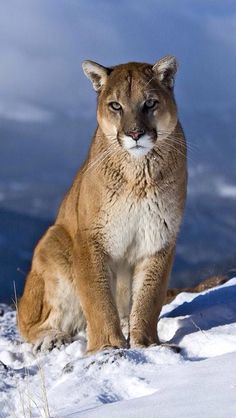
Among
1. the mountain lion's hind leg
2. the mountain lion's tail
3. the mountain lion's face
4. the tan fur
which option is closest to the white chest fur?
the tan fur

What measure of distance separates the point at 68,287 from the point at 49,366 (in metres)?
1.01

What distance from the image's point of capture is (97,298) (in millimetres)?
8062

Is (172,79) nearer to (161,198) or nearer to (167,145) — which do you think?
(167,145)

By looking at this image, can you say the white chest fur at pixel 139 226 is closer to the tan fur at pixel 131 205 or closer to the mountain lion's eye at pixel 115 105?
the tan fur at pixel 131 205

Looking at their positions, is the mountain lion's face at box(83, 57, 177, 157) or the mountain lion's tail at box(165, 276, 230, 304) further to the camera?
the mountain lion's tail at box(165, 276, 230, 304)

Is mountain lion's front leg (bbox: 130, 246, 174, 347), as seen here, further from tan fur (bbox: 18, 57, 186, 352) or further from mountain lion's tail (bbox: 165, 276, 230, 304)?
mountain lion's tail (bbox: 165, 276, 230, 304)

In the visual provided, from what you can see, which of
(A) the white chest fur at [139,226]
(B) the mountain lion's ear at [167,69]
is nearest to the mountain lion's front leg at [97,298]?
(A) the white chest fur at [139,226]

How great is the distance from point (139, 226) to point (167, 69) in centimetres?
153

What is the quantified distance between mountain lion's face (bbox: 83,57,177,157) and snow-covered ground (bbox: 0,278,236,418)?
1.77 meters

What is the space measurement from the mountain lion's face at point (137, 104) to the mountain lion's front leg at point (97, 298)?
1002mm

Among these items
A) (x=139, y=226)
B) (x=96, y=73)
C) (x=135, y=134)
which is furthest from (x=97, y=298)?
(x=96, y=73)

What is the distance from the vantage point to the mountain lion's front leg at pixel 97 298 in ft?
26.0

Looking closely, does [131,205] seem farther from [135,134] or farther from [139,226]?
[135,134]

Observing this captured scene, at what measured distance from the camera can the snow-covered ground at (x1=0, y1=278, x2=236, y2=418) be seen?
16.6ft
